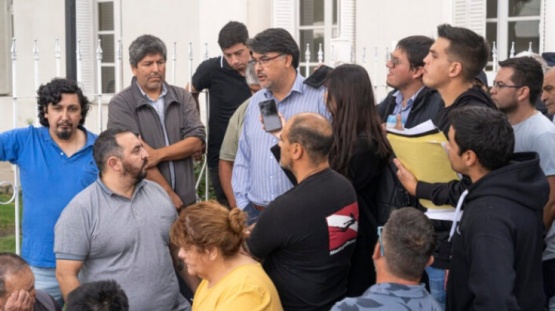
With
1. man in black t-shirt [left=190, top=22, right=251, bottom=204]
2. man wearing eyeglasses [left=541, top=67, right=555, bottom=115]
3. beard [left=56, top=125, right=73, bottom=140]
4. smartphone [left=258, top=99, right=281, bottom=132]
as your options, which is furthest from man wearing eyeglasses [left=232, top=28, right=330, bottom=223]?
man wearing eyeglasses [left=541, top=67, right=555, bottom=115]

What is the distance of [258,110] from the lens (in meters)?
5.06

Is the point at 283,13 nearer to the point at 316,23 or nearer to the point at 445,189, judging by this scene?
the point at 316,23

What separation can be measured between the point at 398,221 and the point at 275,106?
1.54m

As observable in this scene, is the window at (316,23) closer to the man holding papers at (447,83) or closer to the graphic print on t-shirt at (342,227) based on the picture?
the man holding papers at (447,83)

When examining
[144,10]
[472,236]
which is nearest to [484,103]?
[472,236]

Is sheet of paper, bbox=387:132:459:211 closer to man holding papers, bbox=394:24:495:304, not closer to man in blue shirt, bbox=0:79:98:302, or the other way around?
man holding papers, bbox=394:24:495:304

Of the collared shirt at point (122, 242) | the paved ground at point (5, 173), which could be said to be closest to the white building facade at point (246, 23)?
the paved ground at point (5, 173)

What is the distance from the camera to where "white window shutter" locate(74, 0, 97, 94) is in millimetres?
12961

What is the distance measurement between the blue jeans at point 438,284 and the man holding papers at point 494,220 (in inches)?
16.5

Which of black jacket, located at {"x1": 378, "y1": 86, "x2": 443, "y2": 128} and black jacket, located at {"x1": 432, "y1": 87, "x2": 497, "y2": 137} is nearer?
black jacket, located at {"x1": 432, "y1": 87, "x2": 497, "y2": 137}

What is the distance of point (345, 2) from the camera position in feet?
33.1

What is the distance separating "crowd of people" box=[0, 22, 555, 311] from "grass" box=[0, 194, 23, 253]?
3.42 m

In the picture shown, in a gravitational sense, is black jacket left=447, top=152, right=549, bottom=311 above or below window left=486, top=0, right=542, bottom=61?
below

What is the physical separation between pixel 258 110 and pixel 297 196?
1277mm
